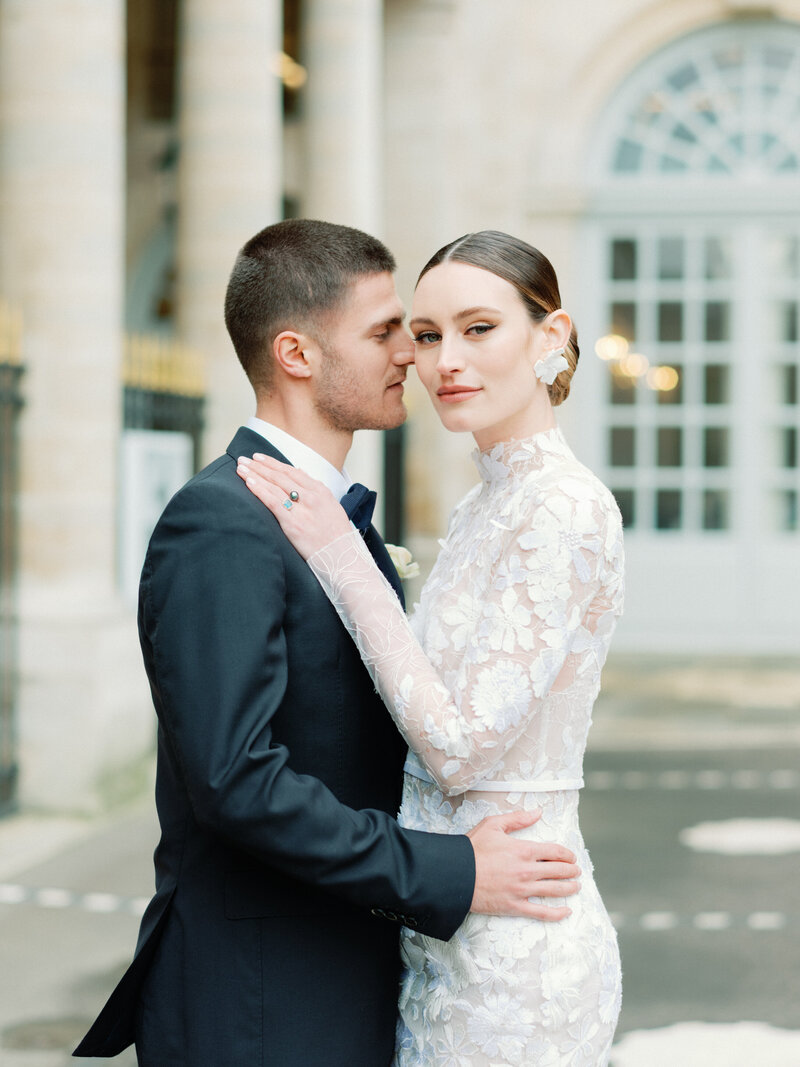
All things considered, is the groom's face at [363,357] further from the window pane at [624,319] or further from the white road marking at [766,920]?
the window pane at [624,319]

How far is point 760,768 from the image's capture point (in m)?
7.46

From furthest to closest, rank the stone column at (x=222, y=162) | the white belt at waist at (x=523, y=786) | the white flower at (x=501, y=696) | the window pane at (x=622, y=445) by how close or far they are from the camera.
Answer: the window pane at (x=622, y=445)
the stone column at (x=222, y=162)
the white belt at waist at (x=523, y=786)
the white flower at (x=501, y=696)

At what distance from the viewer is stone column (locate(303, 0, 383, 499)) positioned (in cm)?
934

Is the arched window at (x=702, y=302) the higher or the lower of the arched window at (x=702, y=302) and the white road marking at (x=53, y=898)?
the higher

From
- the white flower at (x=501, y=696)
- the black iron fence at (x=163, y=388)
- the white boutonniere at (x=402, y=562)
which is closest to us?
the white flower at (x=501, y=696)

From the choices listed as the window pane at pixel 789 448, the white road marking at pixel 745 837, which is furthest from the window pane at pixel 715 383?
the white road marking at pixel 745 837

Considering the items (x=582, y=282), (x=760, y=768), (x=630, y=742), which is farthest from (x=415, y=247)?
(x=760, y=768)

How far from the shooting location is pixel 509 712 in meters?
1.79

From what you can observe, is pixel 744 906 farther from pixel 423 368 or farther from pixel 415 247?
pixel 415 247

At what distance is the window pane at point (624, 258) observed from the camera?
1294 centimetres

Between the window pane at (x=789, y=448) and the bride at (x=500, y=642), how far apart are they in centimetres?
1127

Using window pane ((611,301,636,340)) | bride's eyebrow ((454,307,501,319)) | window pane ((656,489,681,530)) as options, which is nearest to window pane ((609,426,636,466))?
window pane ((656,489,681,530))

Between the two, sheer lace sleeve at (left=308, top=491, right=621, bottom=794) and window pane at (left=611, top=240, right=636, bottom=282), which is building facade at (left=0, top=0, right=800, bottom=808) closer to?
window pane at (left=611, top=240, right=636, bottom=282)

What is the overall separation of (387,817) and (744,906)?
3659 millimetres
